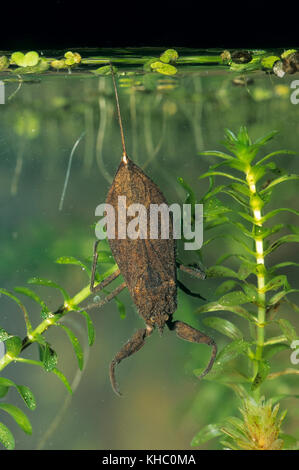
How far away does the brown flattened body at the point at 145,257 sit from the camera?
132 cm

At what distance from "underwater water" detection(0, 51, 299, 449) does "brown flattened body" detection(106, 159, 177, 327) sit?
0.26m

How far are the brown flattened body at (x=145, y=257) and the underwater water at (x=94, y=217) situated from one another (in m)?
0.26

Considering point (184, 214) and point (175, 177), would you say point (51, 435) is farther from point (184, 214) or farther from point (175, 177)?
point (175, 177)

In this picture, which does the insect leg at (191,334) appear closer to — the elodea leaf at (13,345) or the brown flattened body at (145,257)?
the brown flattened body at (145,257)

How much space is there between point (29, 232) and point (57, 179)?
11.4 inches

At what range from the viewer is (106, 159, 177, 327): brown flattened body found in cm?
132

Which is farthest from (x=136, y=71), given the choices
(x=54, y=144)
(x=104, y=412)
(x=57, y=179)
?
(x=104, y=412)

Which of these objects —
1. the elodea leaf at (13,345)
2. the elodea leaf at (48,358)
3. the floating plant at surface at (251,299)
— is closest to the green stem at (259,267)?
the floating plant at surface at (251,299)

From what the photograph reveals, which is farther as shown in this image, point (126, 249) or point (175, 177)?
point (175, 177)

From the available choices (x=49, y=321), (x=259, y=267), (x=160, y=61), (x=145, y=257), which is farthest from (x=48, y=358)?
(x=160, y=61)

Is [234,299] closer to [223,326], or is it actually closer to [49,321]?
[223,326]

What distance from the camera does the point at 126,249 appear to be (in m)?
→ 1.35

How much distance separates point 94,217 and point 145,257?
0.59 metres

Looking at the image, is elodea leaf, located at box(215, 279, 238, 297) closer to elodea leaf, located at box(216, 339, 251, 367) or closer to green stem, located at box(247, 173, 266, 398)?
green stem, located at box(247, 173, 266, 398)
